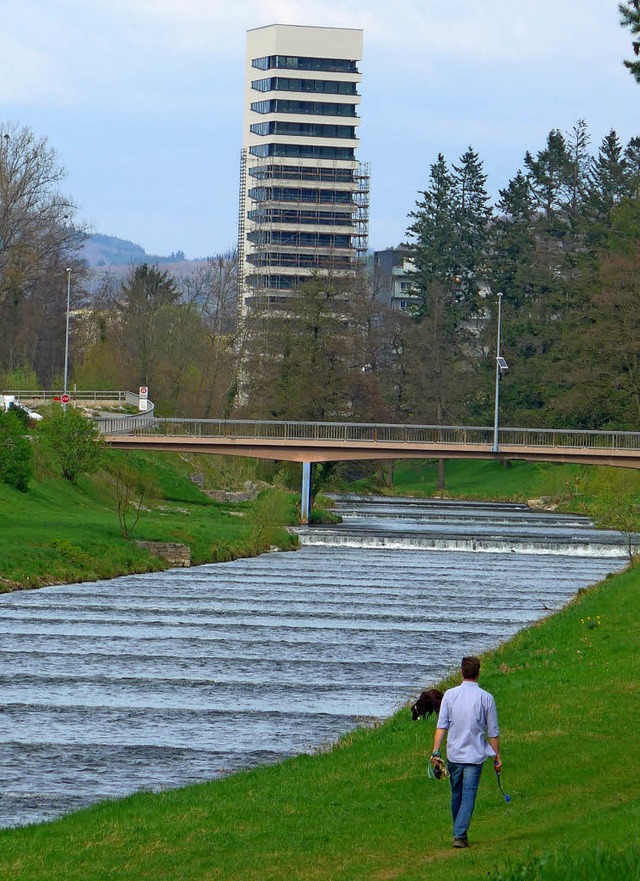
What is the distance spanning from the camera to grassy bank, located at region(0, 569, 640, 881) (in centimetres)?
1348

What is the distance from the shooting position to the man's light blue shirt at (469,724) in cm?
1430

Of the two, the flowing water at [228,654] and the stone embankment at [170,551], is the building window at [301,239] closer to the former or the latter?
the flowing water at [228,654]

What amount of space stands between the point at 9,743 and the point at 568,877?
1344cm

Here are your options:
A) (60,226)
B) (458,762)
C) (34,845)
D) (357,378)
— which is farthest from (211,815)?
(60,226)

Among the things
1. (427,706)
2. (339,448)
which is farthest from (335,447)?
(427,706)

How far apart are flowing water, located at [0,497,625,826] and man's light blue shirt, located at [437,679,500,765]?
20.1 feet

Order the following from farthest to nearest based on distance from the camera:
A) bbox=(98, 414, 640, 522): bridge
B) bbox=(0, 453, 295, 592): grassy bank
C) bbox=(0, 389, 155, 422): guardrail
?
bbox=(0, 389, 155, 422): guardrail
bbox=(98, 414, 640, 522): bridge
bbox=(0, 453, 295, 592): grassy bank

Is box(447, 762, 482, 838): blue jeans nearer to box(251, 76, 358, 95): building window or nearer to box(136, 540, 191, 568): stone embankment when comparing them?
box(136, 540, 191, 568): stone embankment

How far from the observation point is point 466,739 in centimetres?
1433

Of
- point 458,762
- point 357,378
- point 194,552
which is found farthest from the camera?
point 357,378

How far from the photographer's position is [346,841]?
49.6 feet

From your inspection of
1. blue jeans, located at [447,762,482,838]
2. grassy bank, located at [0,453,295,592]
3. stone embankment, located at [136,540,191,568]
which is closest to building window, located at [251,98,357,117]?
grassy bank, located at [0,453,295,592]

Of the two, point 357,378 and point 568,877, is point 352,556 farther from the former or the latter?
point 568,877

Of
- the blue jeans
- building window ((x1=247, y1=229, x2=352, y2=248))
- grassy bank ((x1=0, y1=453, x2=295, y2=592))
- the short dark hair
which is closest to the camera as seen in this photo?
the blue jeans
